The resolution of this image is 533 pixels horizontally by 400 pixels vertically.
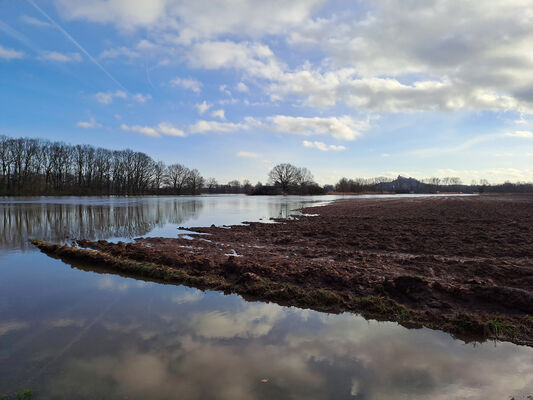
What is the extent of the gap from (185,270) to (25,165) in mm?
93136

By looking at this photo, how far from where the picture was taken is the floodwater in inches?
147

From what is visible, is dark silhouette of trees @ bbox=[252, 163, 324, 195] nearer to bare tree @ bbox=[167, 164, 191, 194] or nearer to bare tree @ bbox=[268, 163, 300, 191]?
bare tree @ bbox=[268, 163, 300, 191]

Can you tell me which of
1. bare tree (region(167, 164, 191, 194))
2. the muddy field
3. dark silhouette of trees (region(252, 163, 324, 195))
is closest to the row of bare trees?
bare tree (region(167, 164, 191, 194))

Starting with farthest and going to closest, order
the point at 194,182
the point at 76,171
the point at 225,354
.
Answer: the point at 194,182, the point at 76,171, the point at 225,354

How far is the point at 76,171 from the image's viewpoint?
90.4 metres

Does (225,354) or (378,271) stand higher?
(378,271)

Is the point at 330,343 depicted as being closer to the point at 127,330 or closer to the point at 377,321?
the point at 377,321

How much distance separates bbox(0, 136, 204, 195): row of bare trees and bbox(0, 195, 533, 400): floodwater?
84938mm

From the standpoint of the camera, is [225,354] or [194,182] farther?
[194,182]

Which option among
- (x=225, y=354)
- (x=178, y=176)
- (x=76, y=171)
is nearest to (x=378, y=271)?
(x=225, y=354)

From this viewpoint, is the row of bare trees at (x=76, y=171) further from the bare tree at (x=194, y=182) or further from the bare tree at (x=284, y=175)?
the bare tree at (x=284, y=175)

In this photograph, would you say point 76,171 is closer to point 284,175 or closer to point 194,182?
point 194,182

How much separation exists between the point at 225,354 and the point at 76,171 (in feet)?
344

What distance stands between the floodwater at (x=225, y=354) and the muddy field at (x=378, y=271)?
55 centimetres
